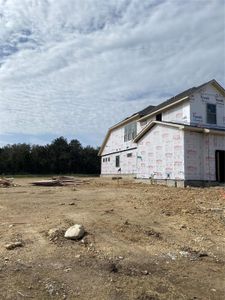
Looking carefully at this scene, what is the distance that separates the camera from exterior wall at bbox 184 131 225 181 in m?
19.8

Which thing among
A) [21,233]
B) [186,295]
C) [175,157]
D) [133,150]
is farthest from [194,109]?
[186,295]

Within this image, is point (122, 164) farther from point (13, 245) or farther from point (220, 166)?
point (13, 245)

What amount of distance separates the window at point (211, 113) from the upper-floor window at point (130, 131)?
10493 mm

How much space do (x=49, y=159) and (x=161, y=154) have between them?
129ft

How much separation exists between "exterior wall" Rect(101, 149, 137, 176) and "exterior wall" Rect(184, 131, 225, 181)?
11.2m

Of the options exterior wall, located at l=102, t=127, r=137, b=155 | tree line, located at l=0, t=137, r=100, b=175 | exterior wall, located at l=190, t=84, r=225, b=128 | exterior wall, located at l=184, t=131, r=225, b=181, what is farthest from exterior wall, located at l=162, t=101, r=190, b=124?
tree line, located at l=0, t=137, r=100, b=175

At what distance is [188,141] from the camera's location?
1986 cm

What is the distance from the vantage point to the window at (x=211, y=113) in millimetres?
22309

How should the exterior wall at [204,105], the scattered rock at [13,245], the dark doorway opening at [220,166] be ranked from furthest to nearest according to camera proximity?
the exterior wall at [204,105]
the dark doorway opening at [220,166]
the scattered rock at [13,245]

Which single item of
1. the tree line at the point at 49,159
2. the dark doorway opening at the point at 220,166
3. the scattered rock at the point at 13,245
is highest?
the tree line at the point at 49,159

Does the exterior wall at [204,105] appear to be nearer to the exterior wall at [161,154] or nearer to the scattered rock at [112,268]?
the exterior wall at [161,154]

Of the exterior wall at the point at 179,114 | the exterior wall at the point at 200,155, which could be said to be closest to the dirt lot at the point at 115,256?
the exterior wall at the point at 200,155

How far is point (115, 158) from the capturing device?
36.9m

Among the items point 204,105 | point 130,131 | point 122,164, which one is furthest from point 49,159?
point 204,105
